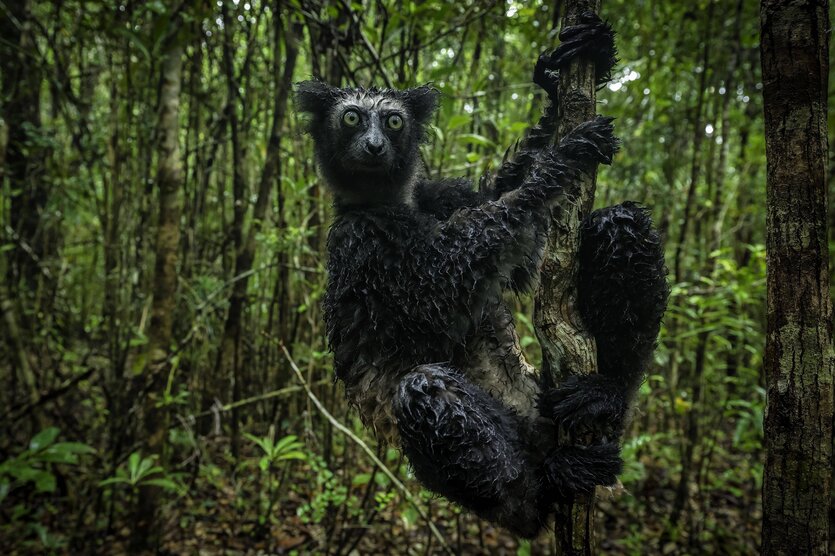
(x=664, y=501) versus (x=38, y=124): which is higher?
(x=38, y=124)

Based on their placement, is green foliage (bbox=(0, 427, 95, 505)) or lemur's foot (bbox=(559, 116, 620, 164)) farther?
green foliage (bbox=(0, 427, 95, 505))

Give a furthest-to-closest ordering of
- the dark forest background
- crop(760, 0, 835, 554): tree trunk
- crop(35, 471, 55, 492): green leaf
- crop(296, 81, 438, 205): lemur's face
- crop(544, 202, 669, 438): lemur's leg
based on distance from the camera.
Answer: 1. the dark forest background
2. crop(35, 471, 55, 492): green leaf
3. crop(296, 81, 438, 205): lemur's face
4. crop(544, 202, 669, 438): lemur's leg
5. crop(760, 0, 835, 554): tree trunk

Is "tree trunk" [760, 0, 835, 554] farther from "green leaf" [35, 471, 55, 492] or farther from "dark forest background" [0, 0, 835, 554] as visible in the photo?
"green leaf" [35, 471, 55, 492]

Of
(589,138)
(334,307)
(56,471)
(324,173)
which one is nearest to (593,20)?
(589,138)

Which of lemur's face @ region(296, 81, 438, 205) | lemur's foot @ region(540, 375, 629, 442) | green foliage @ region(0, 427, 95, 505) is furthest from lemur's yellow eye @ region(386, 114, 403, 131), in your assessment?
green foliage @ region(0, 427, 95, 505)

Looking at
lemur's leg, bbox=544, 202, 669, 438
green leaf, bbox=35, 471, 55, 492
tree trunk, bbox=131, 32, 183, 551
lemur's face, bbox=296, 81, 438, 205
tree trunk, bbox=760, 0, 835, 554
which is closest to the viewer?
tree trunk, bbox=760, 0, 835, 554

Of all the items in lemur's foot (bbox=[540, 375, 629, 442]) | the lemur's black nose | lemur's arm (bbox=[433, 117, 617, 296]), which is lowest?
lemur's foot (bbox=[540, 375, 629, 442])

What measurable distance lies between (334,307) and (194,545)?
3587 mm

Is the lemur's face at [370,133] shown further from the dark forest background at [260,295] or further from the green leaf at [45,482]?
the green leaf at [45,482]

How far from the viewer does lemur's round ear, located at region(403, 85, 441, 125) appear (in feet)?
11.0

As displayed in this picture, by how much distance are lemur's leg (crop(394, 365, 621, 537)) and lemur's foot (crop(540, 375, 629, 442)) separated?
0.33 feet

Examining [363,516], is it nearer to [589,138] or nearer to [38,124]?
[589,138]

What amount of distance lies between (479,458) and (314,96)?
2.51 meters

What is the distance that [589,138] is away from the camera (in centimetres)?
259
